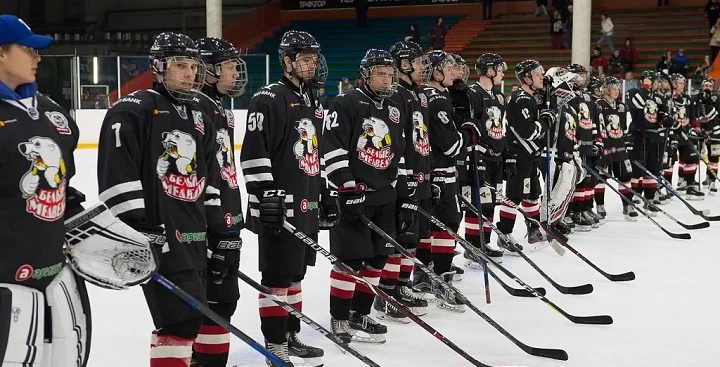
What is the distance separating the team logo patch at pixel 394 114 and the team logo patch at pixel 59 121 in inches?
80.8

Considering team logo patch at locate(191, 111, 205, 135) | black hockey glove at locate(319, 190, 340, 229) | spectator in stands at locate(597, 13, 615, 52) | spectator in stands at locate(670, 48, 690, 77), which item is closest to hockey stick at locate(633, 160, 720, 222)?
black hockey glove at locate(319, 190, 340, 229)

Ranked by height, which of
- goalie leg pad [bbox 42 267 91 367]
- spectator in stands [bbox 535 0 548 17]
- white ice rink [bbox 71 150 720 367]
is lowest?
white ice rink [bbox 71 150 720 367]

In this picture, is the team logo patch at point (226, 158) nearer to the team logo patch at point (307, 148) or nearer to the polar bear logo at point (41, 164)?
the team logo patch at point (307, 148)

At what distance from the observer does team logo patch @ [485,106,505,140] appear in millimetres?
5758

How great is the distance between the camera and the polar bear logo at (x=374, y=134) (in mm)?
4043

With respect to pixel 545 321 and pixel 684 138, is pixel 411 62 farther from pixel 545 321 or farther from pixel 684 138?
pixel 684 138

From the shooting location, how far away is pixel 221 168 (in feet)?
10.8

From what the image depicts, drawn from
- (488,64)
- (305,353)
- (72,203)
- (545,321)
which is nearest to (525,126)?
(488,64)

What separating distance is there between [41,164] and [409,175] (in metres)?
2.48

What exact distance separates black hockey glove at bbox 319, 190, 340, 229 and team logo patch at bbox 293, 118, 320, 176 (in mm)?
139

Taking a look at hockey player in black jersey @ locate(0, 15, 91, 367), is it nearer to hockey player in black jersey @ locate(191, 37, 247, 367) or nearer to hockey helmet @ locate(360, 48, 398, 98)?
hockey player in black jersey @ locate(191, 37, 247, 367)

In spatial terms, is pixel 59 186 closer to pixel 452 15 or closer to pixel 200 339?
pixel 200 339

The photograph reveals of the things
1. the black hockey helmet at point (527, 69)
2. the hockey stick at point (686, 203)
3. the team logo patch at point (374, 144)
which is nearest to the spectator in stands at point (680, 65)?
the hockey stick at point (686, 203)

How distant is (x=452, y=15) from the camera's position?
2066 centimetres
